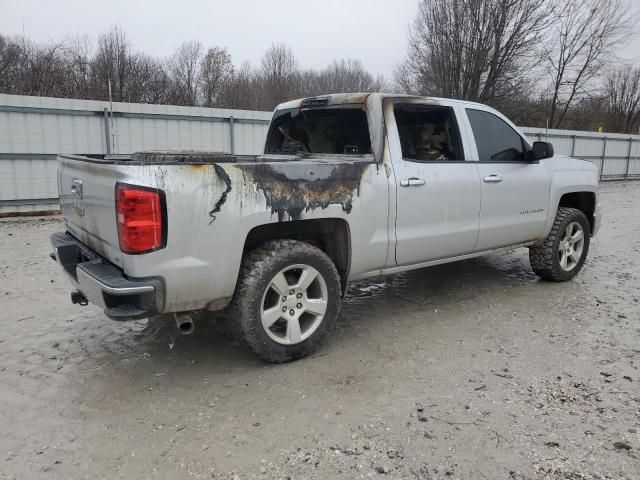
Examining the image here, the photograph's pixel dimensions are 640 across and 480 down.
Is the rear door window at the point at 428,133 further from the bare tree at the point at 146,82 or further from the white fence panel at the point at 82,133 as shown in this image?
the bare tree at the point at 146,82

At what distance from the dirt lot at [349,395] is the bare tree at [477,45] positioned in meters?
23.5

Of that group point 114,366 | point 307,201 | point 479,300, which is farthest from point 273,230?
point 479,300

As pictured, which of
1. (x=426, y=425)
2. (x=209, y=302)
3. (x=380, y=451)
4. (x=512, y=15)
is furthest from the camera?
(x=512, y=15)

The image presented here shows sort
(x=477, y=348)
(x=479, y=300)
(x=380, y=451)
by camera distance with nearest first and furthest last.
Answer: (x=380, y=451)
(x=477, y=348)
(x=479, y=300)

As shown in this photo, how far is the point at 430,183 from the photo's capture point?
4152 mm

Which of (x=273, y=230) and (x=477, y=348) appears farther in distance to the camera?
(x=477, y=348)

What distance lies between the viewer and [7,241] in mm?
8000

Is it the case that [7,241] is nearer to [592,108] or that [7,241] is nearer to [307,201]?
[307,201]

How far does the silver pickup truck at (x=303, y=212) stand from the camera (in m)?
2.95

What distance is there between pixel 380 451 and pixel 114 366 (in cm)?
204

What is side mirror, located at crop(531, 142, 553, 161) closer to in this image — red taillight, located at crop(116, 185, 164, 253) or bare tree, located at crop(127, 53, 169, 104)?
red taillight, located at crop(116, 185, 164, 253)

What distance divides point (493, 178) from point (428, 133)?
77 cm

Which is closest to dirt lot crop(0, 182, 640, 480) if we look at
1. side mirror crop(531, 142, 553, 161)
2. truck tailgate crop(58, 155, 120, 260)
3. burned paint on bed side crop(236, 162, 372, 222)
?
truck tailgate crop(58, 155, 120, 260)

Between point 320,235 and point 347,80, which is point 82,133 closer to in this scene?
point 320,235
